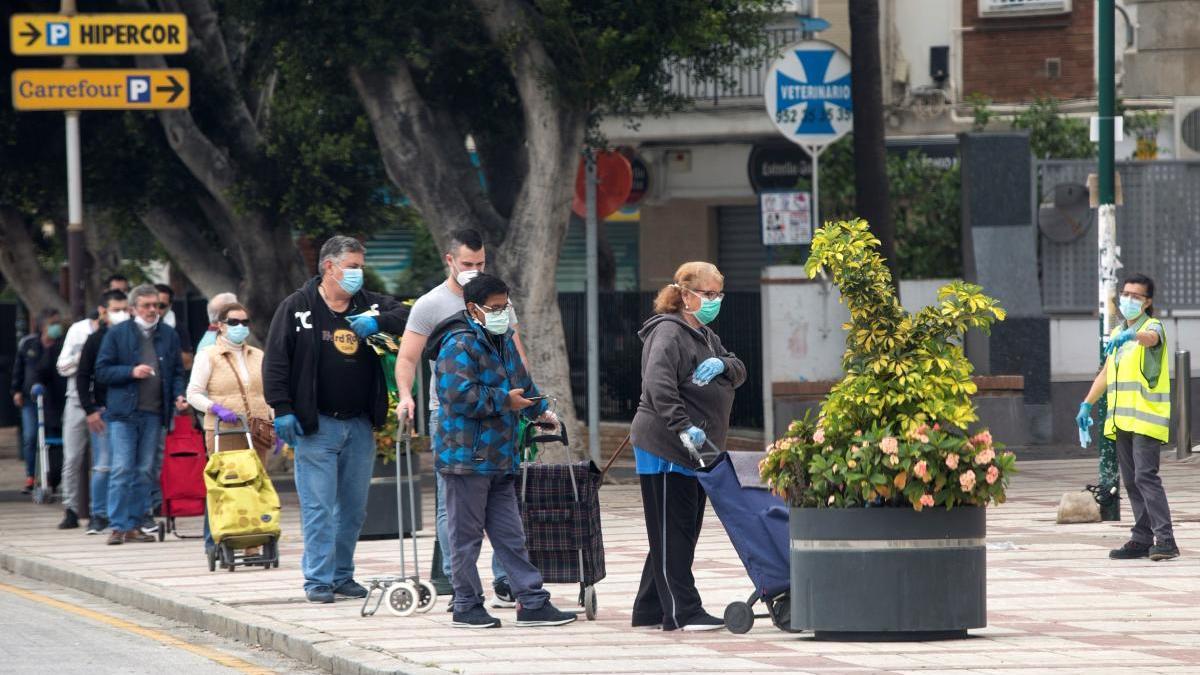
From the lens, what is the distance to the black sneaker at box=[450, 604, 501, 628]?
1011cm

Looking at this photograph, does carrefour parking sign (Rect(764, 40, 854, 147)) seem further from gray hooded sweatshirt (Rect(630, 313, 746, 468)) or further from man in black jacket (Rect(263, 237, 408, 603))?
gray hooded sweatshirt (Rect(630, 313, 746, 468))

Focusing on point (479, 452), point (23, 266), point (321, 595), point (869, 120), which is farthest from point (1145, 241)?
point (479, 452)

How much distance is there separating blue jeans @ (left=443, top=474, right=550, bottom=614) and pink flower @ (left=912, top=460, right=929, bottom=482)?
205cm

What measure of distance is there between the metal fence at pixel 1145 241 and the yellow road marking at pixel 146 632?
13.1 meters

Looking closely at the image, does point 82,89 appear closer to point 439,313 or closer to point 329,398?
point 329,398

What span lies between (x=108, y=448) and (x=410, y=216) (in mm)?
12928

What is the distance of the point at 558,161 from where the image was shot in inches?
738

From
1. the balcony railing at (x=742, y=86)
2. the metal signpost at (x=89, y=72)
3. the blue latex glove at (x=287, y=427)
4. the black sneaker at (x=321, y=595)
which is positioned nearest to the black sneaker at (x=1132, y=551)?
the black sneaker at (x=321, y=595)

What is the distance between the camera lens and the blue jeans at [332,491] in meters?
11.3

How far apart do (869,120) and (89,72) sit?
28.0ft

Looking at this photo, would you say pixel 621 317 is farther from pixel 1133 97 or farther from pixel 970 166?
pixel 1133 97

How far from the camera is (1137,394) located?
12.9m

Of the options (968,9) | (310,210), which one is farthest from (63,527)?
(968,9)

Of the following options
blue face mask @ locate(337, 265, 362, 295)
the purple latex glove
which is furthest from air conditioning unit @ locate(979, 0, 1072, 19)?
blue face mask @ locate(337, 265, 362, 295)
